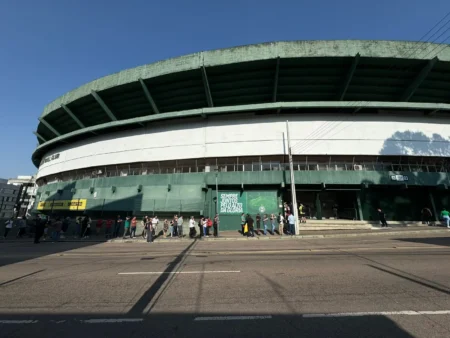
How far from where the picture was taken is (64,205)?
88.6 ft

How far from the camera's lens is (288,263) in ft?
23.9

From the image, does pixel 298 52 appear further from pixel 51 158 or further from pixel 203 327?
pixel 51 158

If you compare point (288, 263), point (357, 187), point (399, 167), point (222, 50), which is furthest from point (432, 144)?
point (288, 263)

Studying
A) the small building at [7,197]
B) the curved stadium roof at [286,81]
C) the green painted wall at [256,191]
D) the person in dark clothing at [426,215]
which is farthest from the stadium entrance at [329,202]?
the small building at [7,197]

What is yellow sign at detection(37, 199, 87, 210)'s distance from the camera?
2550cm

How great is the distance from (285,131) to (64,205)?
2771cm

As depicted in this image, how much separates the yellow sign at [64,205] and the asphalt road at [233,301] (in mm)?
21146

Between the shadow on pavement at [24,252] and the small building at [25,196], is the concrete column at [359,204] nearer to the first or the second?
the shadow on pavement at [24,252]

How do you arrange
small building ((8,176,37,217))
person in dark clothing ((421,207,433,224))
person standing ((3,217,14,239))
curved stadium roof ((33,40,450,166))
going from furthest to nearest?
small building ((8,176,37,217))
curved stadium roof ((33,40,450,166))
person in dark clothing ((421,207,433,224))
person standing ((3,217,14,239))

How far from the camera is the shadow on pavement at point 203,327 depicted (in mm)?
2932

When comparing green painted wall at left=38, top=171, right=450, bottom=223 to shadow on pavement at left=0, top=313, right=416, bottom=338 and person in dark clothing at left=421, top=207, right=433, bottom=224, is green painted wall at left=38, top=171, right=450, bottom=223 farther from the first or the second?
shadow on pavement at left=0, top=313, right=416, bottom=338

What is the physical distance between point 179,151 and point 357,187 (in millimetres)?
18875

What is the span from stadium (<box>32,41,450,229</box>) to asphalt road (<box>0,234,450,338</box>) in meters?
15.3

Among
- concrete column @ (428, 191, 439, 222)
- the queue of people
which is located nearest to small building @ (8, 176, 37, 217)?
the queue of people
